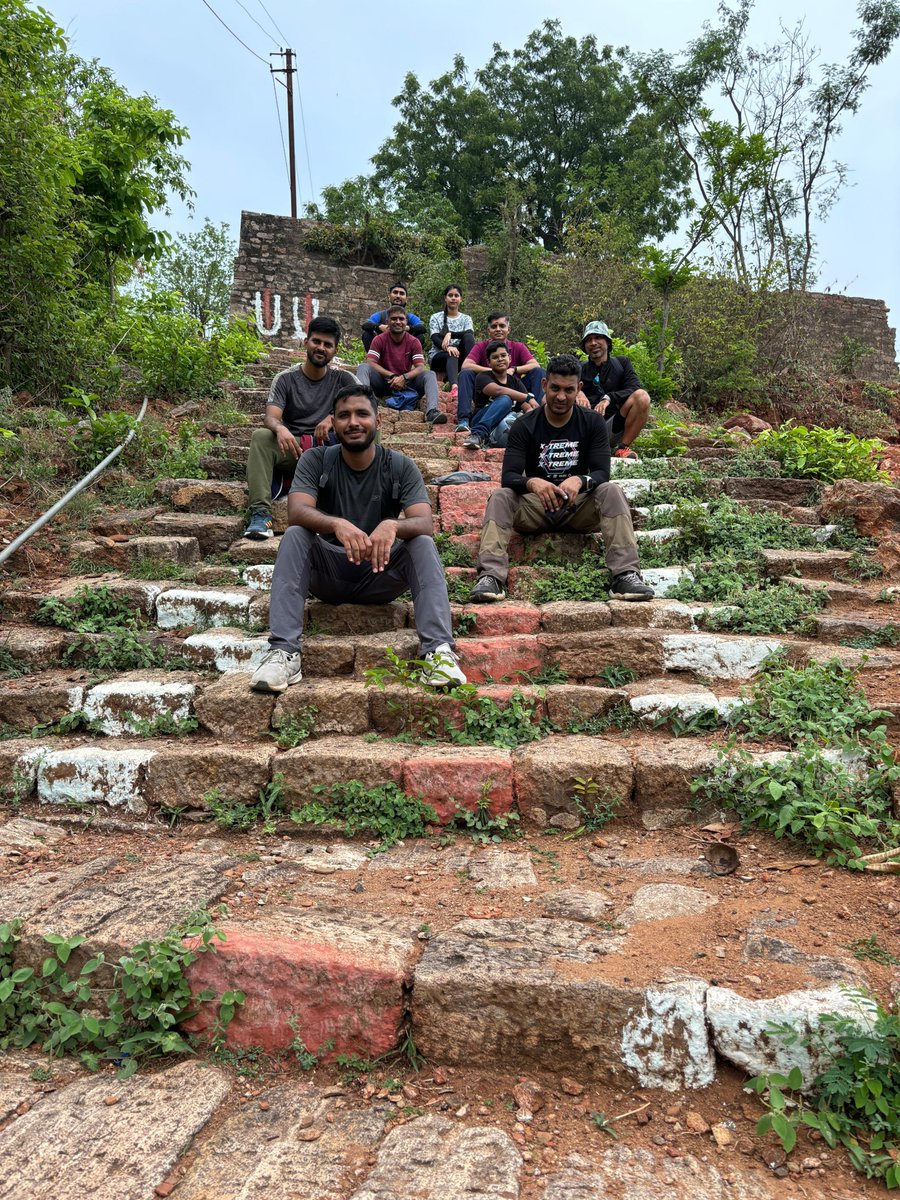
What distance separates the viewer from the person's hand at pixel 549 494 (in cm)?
408

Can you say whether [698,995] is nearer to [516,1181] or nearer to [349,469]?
[516,1181]

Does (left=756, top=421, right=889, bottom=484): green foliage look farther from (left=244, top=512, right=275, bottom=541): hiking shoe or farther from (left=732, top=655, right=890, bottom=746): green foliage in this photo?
(left=244, top=512, right=275, bottom=541): hiking shoe

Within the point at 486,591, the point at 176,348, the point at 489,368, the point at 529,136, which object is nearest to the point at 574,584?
Result: the point at 486,591

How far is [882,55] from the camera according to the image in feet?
44.5

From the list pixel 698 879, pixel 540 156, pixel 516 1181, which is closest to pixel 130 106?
pixel 698 879

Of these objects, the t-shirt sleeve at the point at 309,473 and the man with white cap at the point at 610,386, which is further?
the man with white cap at the point at 610,386

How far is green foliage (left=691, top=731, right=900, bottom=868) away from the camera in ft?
7.32

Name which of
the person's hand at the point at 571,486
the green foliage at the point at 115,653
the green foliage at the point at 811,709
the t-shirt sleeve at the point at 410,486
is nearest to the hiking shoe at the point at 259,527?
the green foliage at the point at 115,653

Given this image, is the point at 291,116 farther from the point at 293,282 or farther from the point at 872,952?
Result: the point at 872,952

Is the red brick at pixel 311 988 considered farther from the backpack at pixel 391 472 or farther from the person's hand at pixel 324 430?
the person's hand at pixel 324 430

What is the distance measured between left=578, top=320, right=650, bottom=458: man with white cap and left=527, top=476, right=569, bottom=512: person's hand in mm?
1675

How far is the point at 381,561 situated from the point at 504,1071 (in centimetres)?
209

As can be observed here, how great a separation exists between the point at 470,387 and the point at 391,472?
2951mm

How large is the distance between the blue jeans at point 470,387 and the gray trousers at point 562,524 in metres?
2.43
